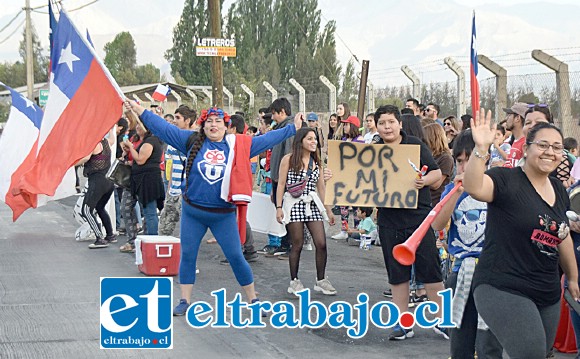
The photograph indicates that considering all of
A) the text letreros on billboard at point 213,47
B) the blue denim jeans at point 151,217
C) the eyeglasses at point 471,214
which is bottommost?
the blue denim jeans at point 151,217

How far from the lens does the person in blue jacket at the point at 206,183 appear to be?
8.30 meters

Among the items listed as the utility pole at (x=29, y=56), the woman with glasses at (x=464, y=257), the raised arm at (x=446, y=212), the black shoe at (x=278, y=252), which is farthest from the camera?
the utility pole at (x=29, y=56)

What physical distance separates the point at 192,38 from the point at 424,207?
65.2m

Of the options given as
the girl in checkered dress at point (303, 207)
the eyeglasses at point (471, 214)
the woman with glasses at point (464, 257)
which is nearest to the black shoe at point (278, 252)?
the girl in checkered dress at point (303, 207)

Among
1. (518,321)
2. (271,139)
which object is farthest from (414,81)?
(518,321)

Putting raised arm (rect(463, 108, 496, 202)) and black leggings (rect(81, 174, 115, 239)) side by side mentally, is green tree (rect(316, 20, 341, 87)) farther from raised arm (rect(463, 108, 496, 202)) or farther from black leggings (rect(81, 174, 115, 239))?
raised arm (rect(463, 108, 496, 202))

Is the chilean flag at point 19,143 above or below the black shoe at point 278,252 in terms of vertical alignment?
above

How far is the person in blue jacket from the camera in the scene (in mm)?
8305

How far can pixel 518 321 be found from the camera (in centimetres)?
504

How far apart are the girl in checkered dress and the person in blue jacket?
1.10 meters

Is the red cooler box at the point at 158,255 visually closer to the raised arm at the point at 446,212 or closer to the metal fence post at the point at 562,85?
the raised arm at the point at 446,212

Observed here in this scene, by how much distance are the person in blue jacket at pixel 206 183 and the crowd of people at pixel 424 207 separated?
0.04 feet

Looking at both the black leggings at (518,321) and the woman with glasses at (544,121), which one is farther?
the woman with glasses at (544,121)

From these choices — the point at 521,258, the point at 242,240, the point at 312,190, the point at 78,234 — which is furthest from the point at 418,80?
the point at 521,258
